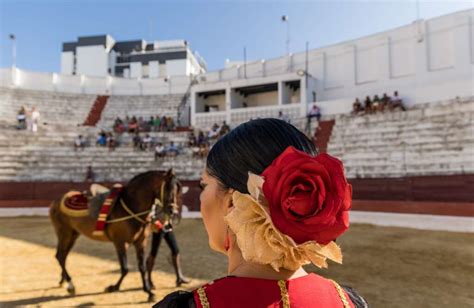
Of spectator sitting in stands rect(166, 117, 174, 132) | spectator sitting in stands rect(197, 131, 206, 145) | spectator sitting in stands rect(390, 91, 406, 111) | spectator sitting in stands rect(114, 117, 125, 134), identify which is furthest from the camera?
spectator sitting in stands rect(166, 117, 174, 132)

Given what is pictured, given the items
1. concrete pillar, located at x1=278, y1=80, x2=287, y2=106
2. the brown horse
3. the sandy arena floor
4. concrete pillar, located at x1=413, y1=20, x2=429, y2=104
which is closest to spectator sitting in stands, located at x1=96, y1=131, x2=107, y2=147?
the sandy arena floor

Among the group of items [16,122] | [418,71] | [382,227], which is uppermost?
[418,71]

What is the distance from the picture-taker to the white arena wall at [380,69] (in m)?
16.9

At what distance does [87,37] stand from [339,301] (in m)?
56.8

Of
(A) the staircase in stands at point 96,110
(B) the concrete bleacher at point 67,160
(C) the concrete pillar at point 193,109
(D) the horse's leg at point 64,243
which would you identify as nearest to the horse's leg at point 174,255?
(D) the horse's leg at point 64,243

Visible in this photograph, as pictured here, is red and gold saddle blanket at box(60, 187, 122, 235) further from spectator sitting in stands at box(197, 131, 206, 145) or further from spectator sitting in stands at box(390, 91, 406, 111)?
spectator sitting in stands at box(390, 91, 406, 111)

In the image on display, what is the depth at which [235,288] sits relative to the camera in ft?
2.58

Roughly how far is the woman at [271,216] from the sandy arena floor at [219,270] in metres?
4.10

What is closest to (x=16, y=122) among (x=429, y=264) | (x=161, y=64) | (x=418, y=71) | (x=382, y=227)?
(x=382, y=227)

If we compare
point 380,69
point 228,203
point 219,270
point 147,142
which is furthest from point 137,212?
point 380,69

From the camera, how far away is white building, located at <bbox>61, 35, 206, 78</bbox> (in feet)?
157

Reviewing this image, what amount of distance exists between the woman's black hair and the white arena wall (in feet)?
52.3

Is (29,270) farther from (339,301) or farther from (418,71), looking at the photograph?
(418,71)

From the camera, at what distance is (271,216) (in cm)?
76
